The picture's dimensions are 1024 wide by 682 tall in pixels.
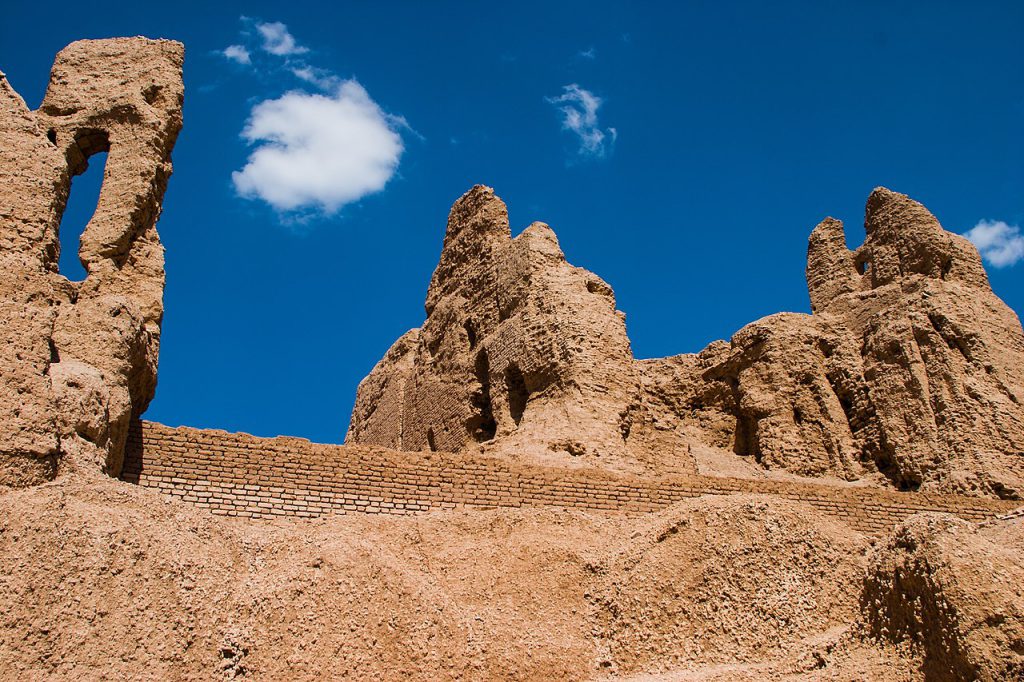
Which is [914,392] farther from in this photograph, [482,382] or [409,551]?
[409,551]

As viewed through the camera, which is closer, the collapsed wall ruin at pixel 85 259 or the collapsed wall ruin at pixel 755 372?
the collapsed wall ruin at pixel 85 259

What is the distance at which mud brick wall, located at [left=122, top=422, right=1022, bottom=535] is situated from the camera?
11961 millimetres

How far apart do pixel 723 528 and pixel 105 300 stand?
26.1 feet

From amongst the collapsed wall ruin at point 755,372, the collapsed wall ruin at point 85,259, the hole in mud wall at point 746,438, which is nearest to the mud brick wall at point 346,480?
the collapsed wall ruin at point 85,259

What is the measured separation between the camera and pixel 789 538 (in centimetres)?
1109

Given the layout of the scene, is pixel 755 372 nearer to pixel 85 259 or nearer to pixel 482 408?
pixel 482 408

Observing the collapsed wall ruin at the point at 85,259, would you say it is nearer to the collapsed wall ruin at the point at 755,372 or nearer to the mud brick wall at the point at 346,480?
the mud brick wall at the point at 346,480

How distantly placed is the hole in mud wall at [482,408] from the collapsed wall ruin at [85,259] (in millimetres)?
7629

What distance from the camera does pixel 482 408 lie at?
66.8ft

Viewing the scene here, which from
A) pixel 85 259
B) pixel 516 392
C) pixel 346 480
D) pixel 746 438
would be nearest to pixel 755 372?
pixel 746 438

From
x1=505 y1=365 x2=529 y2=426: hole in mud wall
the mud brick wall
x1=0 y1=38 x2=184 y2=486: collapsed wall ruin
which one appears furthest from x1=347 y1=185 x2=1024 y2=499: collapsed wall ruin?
x1=0 y1=38 x2=184 y2=486: collapsed wall ruin

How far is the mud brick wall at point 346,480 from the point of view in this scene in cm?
1196

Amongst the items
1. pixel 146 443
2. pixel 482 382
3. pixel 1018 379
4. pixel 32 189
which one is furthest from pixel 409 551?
pixel 1018 379

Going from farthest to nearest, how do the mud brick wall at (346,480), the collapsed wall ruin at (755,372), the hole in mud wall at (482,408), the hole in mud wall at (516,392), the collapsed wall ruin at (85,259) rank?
1. the hole in mud wall at (482,408)
2. the hole in mud wall at (516,392)
3. the collapsed wall ruin at (755,372)
4. the mud brick wall at (346,480)
5. the collapsed wall ruin at (85,259)
